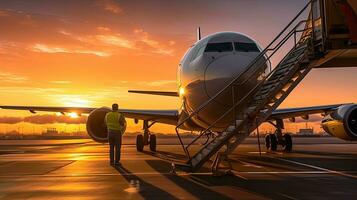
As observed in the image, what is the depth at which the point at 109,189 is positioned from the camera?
7.67 m

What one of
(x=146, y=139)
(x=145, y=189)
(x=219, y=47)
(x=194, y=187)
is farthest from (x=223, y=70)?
(x=146, y=139)

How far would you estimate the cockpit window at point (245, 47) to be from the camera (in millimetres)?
13547

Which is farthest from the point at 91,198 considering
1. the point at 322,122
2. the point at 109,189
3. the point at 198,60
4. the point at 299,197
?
the point at 322,122

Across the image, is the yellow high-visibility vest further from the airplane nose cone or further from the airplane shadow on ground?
the airplane shadow on ground

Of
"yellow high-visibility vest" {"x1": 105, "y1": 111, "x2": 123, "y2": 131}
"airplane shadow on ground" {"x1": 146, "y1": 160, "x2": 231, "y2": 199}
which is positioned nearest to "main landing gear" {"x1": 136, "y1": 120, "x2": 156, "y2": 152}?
"yellow high-visibility vest" {"x1": 105, "y1": 111, "x2": 123, "y2": 131}

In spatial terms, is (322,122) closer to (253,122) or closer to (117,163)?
(253,122)

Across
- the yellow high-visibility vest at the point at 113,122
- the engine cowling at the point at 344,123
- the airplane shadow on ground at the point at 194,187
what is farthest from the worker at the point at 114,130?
the engine cowling at the point at 344,123

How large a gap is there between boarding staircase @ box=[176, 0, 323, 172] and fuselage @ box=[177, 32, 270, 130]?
0.21 m

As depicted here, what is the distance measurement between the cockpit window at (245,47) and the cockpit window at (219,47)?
23 cm

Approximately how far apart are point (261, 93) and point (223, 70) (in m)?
1.41

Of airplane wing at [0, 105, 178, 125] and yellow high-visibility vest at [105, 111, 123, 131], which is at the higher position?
airplane wing at [0, 105, 178, 125]

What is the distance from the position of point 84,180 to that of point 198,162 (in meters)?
2.75

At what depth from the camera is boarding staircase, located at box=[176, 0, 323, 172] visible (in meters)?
10.3

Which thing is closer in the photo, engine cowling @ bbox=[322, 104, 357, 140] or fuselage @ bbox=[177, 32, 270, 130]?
fuselage @ bbox=[177, 32, 270, 130]
